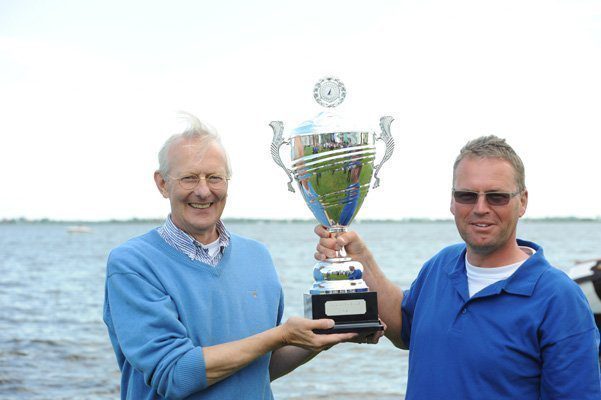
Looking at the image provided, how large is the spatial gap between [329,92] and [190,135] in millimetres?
598

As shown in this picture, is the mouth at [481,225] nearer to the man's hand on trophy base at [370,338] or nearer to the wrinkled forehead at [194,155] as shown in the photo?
the man's hand on trophy base at [370,338]

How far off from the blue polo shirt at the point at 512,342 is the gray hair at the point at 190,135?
102 cm

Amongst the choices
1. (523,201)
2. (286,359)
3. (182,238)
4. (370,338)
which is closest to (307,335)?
(370,338)

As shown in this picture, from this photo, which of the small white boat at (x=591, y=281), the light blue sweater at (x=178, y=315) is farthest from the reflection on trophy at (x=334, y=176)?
the small white boat at (x=591, y=281)

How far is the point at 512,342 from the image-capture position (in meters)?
2.63

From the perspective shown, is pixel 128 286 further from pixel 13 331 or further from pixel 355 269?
pixel 13 331

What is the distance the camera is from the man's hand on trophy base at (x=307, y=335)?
8.82ft

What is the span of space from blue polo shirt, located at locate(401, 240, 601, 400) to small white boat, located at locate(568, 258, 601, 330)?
12.4ft

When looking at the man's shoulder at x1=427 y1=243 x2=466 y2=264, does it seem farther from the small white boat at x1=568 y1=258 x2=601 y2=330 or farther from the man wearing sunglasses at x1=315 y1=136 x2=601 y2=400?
the small white boat at x1=568 y1=258 x2=601 y2=330

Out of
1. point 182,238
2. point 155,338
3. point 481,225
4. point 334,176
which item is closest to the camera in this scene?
point 155,338

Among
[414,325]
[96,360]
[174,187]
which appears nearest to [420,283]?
[414,325]

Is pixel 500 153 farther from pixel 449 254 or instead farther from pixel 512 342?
pixel 512 342

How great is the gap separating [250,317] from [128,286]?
48cm

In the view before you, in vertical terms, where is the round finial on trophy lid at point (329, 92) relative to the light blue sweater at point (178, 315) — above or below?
above
